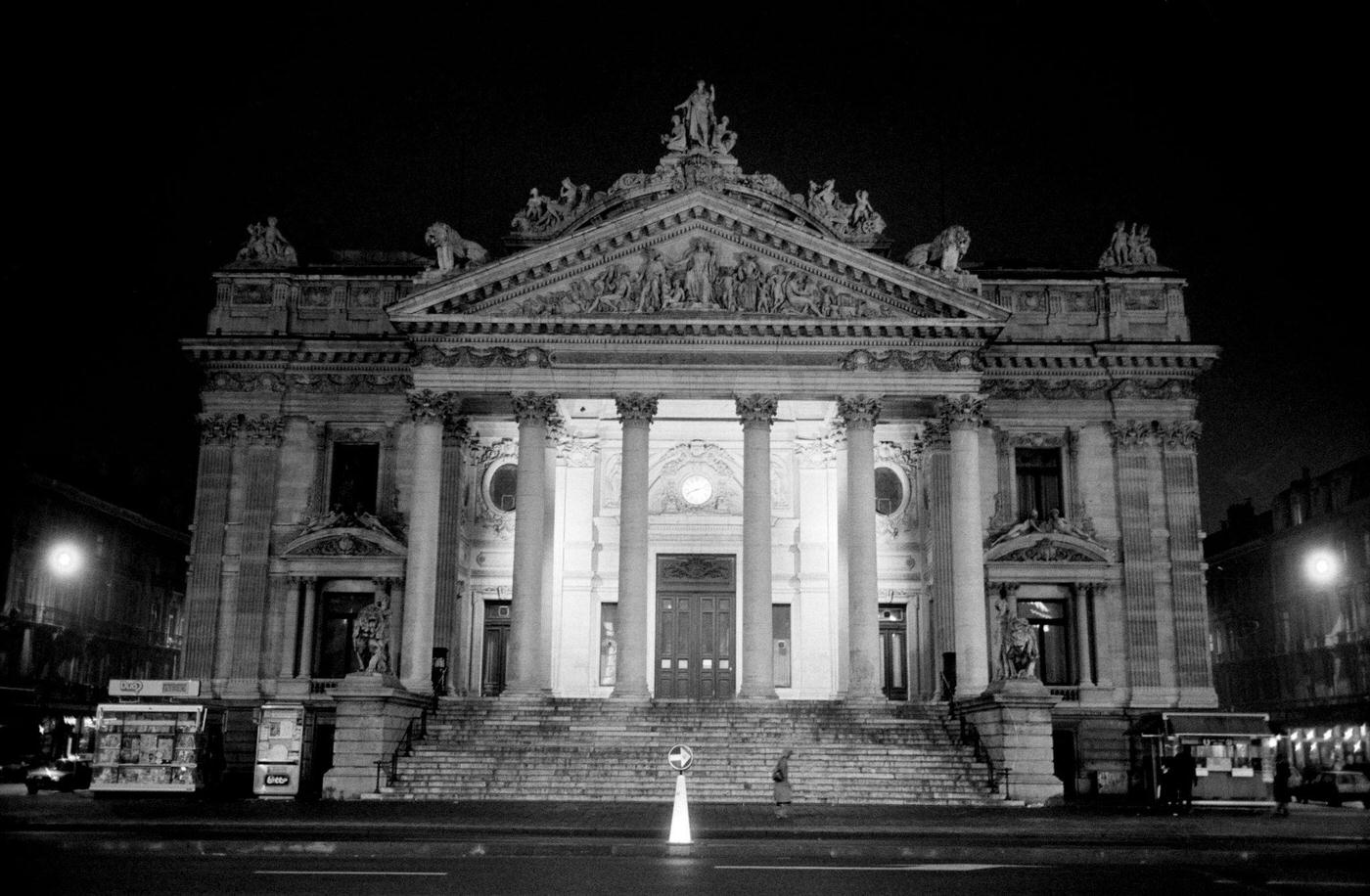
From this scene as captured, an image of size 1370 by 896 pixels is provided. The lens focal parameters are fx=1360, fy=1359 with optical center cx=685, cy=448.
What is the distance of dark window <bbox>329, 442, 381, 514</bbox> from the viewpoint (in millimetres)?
45562

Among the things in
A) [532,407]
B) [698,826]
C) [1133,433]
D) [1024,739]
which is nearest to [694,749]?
[1024,739]

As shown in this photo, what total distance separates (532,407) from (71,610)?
45.7 metres

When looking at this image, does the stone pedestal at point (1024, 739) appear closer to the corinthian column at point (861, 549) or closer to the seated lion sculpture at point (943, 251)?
the corinthian column at point (861, 549)

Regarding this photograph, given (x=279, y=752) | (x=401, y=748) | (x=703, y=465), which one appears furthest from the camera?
(x=703, y=465)

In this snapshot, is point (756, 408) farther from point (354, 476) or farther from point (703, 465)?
point (354, 476)

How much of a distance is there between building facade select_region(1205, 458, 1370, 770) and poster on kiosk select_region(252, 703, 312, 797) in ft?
162

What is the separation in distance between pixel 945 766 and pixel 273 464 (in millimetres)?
24279

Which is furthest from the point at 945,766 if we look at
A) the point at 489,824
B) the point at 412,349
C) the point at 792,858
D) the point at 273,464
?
the point at 273,464

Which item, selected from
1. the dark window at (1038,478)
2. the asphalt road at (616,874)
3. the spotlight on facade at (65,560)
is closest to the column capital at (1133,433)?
the dark window at (1038,478)

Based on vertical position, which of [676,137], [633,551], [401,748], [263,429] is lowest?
[401,748]

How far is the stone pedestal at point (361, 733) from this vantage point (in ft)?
114

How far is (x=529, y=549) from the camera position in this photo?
4072 centimetres

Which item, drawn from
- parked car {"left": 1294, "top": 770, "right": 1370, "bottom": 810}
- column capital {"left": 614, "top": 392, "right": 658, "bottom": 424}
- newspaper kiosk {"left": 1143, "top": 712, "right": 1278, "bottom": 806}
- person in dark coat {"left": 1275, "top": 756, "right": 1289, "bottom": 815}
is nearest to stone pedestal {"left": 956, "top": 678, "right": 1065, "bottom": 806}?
newspaper kiosk {"left": 1143, "top": 712, "right": 1278, "bottom": 806}

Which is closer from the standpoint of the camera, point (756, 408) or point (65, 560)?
point (756, 408)
